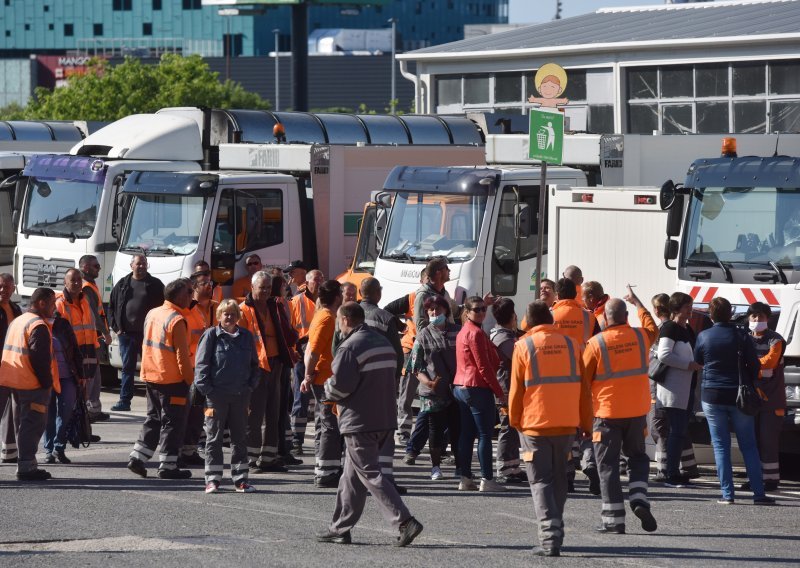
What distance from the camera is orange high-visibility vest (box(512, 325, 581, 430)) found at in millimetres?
→ 10078

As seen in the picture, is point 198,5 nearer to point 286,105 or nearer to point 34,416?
point 286,105

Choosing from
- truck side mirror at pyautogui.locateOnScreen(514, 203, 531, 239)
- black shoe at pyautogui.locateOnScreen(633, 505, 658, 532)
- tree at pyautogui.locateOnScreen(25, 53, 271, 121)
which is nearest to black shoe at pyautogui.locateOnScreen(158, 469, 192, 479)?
black shoe at pyautogui.locateOnScreen(633, 505, 658, 532)

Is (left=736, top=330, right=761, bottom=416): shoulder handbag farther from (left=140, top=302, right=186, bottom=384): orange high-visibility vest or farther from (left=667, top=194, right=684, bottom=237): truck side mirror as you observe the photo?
(left=140, top=302, right=186, bottom=384): orange high-visibility vest

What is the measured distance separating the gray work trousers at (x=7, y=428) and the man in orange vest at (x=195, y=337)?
155cm

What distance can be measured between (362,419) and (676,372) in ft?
12.1

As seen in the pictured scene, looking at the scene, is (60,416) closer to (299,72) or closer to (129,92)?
(299,72)

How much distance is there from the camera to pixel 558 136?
1573 cm

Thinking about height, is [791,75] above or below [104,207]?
above

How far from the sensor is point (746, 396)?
12.0 metres

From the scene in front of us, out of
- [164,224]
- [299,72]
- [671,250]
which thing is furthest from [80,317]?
[299,72]

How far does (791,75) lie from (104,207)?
57.0 ft

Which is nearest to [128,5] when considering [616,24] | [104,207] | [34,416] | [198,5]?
[198,5]

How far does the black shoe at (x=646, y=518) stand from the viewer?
10.6 meters

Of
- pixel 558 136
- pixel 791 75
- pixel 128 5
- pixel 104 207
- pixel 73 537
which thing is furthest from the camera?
pixel 128 5
